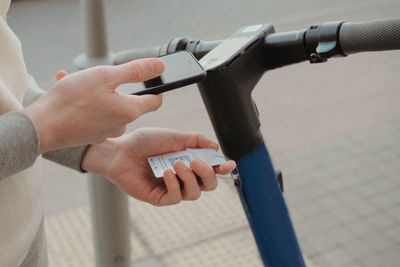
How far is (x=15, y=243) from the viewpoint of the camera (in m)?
0.86

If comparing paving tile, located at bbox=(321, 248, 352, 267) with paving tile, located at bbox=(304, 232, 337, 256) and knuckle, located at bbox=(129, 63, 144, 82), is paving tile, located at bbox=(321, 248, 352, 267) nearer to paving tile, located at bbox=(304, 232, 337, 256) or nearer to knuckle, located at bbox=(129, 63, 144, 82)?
paving tile, located at bbox=(304, 232, 337, 256)

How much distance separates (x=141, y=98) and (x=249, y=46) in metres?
0.17

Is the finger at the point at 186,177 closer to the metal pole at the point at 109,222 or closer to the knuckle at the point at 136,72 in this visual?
the knuckle at the point at 136,72

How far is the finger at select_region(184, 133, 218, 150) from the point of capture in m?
0.94

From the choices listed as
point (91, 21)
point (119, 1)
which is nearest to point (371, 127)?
point (91, 21)

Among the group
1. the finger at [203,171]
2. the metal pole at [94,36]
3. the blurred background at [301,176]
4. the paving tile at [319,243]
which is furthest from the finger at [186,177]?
the paving tile at [319,243]

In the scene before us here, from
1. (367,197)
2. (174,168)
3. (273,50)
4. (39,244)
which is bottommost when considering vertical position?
(367,197)

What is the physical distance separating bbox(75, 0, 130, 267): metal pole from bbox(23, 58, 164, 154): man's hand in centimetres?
48

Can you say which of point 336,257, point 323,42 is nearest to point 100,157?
point 323,42

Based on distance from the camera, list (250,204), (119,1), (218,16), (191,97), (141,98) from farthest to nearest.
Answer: (119,1), (218,16), (191,97), (250,204), (141,98)

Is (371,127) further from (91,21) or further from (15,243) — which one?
(15,243)

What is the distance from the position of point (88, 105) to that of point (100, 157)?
0.26 meters

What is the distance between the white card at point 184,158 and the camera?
87 centimetres

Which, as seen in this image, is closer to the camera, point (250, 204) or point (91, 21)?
point (250, 204)
